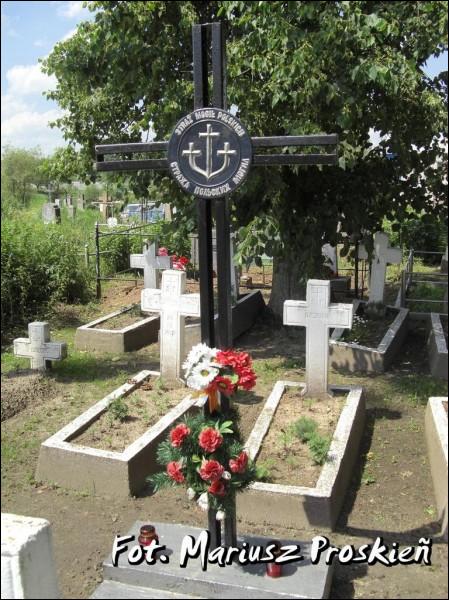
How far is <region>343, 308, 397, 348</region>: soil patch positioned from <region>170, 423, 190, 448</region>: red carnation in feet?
8.59

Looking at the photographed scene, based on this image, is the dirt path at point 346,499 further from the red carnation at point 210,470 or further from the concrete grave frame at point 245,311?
the concrete grave frame at point 245,311

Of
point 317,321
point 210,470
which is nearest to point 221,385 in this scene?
point 210,470

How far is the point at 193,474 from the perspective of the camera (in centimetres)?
266

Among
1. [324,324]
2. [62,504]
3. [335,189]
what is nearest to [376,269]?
[335,189]

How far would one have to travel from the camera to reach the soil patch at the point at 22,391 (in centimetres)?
377

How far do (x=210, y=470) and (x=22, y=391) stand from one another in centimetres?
190

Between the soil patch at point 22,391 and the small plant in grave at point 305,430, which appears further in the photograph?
the small plant in grave at point 305,430

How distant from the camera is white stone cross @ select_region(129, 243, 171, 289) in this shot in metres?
4.93

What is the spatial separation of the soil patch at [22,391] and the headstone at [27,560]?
153 centimetres

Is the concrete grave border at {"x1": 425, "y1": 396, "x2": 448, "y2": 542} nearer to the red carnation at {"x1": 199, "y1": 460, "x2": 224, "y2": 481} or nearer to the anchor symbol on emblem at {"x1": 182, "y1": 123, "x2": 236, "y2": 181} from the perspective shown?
the red carnation at {"x1": 199, "y1": 460, "x2": 224, "y2": 481}

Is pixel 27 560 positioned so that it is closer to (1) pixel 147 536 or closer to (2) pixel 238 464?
(1) pixel 147 536

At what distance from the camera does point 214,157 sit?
2484 mm

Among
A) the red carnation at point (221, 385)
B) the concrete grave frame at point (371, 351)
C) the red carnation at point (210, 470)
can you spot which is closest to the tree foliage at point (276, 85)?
the concrete grave frame at point (371, 351)

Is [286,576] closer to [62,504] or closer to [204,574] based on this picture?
[204,574]
